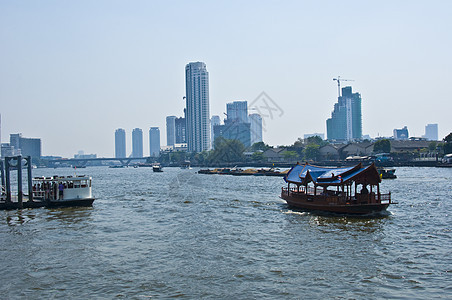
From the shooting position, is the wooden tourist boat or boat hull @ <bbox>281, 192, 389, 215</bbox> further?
the wooden tourist boat

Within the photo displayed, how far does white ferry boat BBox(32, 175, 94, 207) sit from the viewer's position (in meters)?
42.0

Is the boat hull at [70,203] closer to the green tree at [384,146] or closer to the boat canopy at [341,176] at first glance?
the boat canopy at [341,176]

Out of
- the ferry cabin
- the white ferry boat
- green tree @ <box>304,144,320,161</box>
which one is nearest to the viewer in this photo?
the white ferry boat

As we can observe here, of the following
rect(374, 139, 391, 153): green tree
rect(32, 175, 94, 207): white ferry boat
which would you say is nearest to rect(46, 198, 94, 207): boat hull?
rect(32, 175, 94, 207): white ferry boat

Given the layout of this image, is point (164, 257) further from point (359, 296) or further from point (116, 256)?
point (359, 296)

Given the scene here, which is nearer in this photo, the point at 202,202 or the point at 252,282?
the point at 252,282

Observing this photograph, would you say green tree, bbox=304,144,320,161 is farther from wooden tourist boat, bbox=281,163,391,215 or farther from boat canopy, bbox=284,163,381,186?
wooden tourist boat, bbox=281,163,391,215

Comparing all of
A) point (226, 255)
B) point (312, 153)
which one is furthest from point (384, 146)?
point (226, 255)

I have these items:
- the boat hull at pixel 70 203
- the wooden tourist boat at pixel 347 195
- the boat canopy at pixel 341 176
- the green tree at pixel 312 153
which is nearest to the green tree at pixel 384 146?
the green tree at pixel 312 153

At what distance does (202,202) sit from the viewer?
161 ft

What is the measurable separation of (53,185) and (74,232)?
14.0 metres

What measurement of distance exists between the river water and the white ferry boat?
323 cm

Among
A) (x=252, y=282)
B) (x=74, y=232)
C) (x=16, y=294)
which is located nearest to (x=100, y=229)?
(x=74, y=232)

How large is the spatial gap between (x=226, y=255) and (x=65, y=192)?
24.7m
